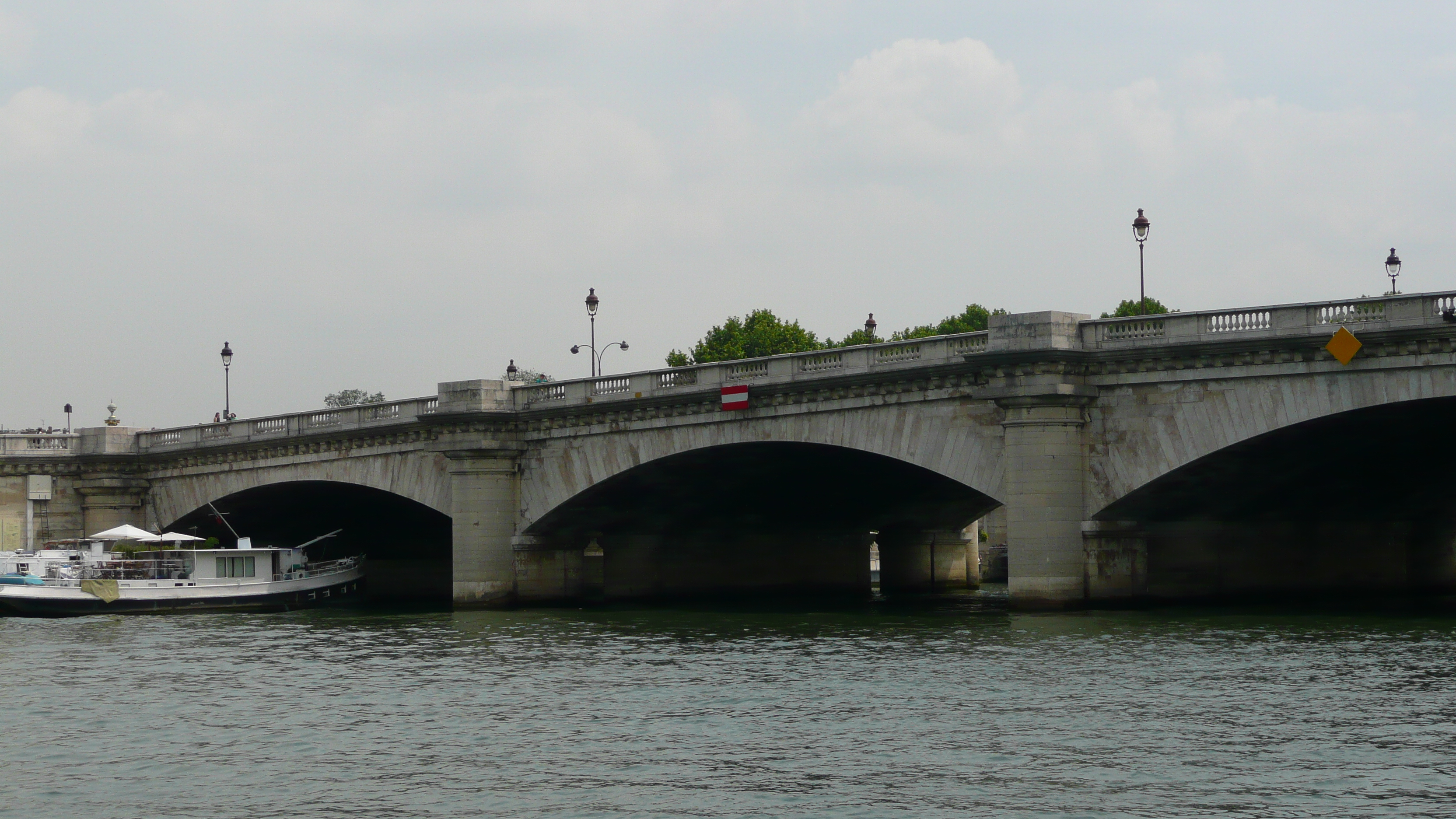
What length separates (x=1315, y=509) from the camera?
56031mm

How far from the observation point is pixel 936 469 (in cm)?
4966

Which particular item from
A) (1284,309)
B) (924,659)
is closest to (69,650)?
(924,659)

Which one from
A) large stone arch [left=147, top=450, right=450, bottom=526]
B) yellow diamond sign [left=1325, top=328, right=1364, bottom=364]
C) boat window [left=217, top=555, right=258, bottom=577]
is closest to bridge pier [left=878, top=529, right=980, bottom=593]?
large stone arch [left=147, top=450, right=450, bottom=526]

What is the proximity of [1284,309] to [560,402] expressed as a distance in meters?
26.0

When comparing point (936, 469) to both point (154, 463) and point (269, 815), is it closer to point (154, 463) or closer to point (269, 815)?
point (269, 815)

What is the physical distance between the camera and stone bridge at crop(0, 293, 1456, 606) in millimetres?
44625

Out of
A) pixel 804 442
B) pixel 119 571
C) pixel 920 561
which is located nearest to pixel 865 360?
pixel 804 442

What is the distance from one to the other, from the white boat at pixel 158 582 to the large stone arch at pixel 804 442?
36.3ft

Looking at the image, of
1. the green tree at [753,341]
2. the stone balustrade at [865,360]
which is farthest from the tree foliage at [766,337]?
the stone balustrade at [865,360]

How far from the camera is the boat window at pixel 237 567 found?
64.6 metres

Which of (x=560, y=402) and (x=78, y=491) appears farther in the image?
(x=78, y=491)

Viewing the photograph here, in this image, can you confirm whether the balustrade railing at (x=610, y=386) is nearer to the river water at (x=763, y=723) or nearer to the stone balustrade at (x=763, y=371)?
the stone balustrade at (x=763, y=371)

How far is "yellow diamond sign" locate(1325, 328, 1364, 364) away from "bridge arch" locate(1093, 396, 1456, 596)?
137 cm

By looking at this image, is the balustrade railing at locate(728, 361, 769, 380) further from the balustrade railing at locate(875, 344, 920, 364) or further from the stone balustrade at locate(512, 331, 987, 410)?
the balustrade railing at locate(875, 344, 920, 364)
